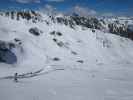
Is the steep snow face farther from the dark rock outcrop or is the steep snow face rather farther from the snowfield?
the dark rock outcrop

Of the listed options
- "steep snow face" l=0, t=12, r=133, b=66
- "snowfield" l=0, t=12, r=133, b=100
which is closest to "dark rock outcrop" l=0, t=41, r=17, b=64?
"snowfield" l=0, t=12, r=133, b=100

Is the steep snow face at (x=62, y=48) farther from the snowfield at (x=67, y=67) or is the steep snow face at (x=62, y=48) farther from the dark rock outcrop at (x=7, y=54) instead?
the dark rock outcrop at (x=7, y=54)

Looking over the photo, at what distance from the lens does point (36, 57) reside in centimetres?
4734

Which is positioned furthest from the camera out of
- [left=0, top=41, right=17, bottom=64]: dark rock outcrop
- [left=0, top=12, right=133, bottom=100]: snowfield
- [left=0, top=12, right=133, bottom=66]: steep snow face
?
[left=0, top=12, right=133, bottom=66]: steep snow face

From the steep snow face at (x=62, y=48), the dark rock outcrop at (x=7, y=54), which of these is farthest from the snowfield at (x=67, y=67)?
the dark rock outcrop at (x=7, y=54)

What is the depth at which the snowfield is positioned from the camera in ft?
64.5

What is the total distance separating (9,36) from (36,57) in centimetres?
1350

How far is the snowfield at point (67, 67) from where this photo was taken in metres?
19.7

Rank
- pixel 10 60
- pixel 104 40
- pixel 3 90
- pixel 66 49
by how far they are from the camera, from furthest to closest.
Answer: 1. pixel 104 40
2. pixel 66 49
3. pixel 10 60
4. pixel 3 90

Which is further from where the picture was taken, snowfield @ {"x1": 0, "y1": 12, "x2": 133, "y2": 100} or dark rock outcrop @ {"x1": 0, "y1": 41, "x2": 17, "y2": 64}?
dark rock outcrop @ {"x1": 0, "y1": 41, "x2": 17, "y2": 64}

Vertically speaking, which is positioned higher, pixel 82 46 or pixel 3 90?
pixel 82 46

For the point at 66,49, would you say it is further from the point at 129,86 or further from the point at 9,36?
the point at 129,86

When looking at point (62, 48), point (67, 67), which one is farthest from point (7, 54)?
point (62, 48)

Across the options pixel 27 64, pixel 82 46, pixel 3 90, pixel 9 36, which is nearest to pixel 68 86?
pixel 3 90
